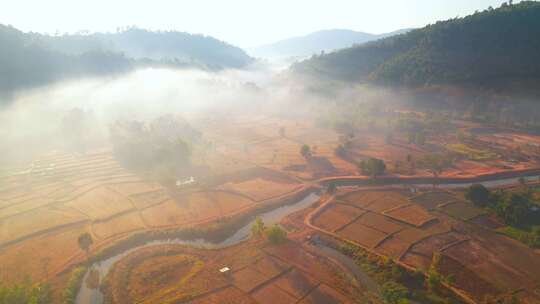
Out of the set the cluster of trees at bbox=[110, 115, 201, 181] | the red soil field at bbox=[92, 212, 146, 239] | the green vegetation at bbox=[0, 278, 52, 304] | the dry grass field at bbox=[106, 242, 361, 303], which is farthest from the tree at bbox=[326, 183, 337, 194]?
the green vegetation at bbox=[0, 278, 52, 304]

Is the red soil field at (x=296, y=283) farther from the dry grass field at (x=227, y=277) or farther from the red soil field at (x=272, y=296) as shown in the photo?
the red soil field at (x=272, y=296)

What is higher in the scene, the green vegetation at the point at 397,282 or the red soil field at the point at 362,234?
the red soil field at the point at 362,234

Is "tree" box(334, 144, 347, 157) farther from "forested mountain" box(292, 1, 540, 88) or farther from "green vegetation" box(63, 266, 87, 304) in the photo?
"forested mountain" box(292, 1, 540, 88)

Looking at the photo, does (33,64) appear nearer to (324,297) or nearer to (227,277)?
(227,277)

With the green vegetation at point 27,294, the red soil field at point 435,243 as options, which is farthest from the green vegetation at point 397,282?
the green vegetation at point 27,294

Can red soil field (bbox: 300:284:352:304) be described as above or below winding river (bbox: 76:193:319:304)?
below
